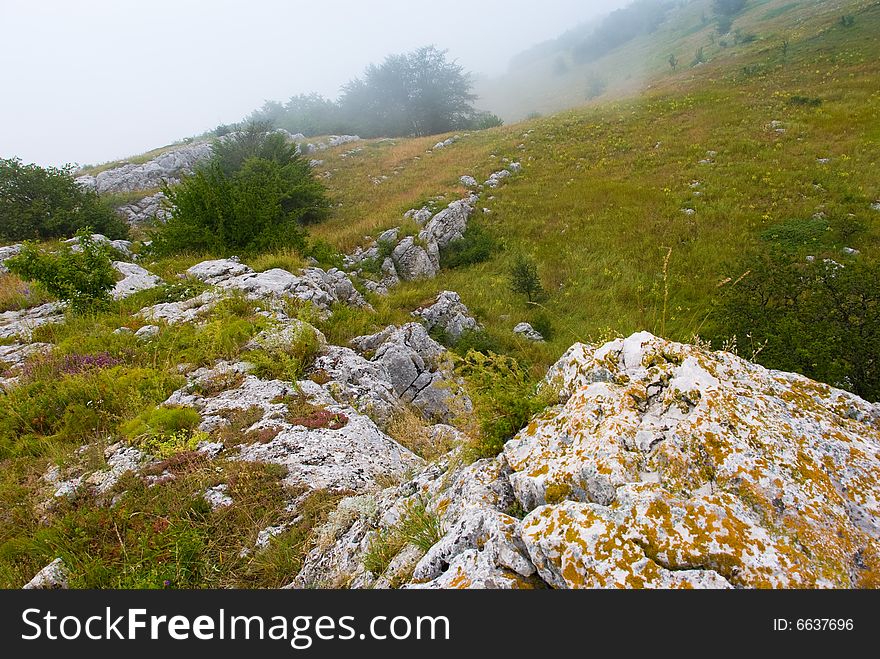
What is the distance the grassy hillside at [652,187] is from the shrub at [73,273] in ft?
24.6

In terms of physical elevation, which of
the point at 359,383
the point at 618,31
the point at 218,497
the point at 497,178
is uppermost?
the point at 618,31

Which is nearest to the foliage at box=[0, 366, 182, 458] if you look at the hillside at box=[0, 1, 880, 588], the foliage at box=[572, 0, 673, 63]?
the hillside at box=[0, 1, 880, 588]

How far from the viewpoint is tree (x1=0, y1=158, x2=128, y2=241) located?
591 inches

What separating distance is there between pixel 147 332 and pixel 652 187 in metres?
22.0

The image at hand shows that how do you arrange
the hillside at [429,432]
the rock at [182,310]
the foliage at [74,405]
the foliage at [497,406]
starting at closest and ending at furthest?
the hillside at [429,432]
the foliage at [497,406]
the foliage at [74,405]
the rock at [182,310]

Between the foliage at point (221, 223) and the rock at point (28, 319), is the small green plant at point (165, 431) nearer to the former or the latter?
the rock at point (28, 319)

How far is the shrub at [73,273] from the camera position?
8086 millimetres

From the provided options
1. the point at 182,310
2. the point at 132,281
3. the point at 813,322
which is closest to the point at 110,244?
the point at 132,281

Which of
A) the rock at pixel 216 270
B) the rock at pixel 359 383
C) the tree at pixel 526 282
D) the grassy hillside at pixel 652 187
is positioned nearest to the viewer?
the rock at pixel 359 383

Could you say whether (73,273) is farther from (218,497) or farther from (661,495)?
(661,495)

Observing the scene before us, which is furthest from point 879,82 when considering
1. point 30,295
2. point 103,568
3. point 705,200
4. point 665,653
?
point 30,295

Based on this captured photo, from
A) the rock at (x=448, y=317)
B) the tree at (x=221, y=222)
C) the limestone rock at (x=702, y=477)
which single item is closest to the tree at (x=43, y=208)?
the tree at (x=221, y=222)

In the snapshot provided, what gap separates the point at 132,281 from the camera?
9820mm

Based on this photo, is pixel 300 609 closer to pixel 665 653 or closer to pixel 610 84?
pixel 665 653
